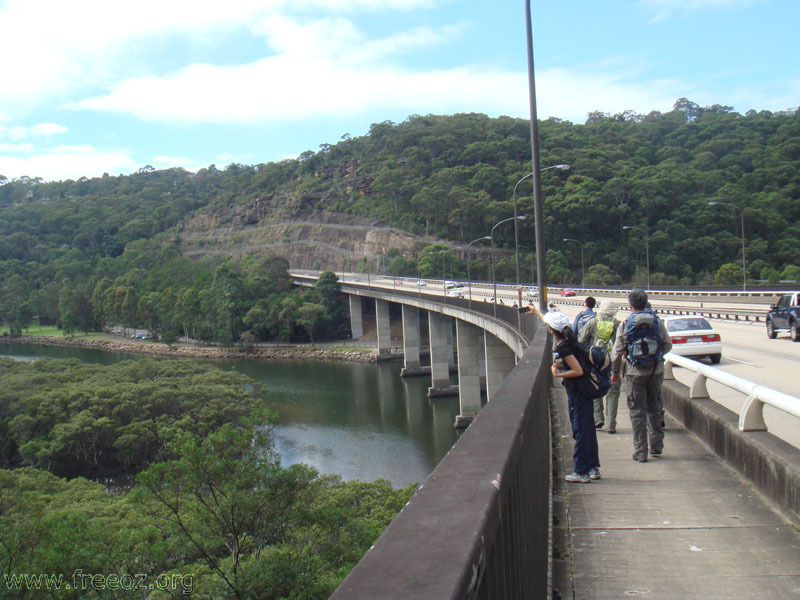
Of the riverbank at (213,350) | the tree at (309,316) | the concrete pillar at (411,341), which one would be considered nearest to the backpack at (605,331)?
the concrete pillar at (411,341)

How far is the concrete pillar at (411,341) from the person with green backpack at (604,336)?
182ft

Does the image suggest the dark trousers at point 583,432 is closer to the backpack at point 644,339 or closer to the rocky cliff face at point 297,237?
the backpack at point 644,339

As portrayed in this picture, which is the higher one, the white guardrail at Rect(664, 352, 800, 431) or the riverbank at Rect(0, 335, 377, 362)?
the white guardrail at Rect(664, 352, 800, 431)

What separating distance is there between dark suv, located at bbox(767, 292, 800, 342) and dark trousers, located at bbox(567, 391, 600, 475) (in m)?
20.6

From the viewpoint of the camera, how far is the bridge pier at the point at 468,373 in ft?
154

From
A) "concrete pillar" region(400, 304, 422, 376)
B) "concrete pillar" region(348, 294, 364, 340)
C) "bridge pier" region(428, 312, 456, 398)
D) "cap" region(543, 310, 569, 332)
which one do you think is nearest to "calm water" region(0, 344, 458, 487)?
"bridge pier" region(428, 312, 456, 398)

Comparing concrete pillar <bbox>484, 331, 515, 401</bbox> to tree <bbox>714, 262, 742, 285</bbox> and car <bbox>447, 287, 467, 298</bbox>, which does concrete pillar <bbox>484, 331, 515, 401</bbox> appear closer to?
car <bbox>447, 287, 467, 298</bbox>

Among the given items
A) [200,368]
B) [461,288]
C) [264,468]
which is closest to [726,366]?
Answer: [264,468]

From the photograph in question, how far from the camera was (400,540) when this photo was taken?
1847 millimetres

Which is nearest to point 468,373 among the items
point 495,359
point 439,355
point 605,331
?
point 495,359

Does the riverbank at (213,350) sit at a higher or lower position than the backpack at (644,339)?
lower

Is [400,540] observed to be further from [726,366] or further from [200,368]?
[200,368]

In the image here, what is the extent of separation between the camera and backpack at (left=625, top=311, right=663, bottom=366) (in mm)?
7093

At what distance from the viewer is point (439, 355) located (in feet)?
190
